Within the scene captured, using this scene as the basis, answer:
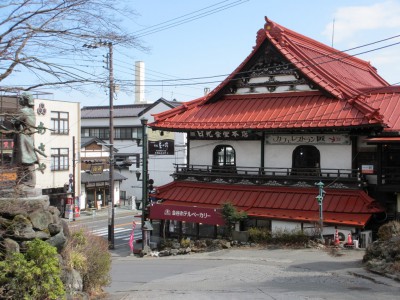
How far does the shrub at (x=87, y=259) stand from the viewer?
11.4 metres

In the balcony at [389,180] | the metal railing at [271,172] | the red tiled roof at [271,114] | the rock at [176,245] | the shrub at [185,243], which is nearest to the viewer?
the balcony at [389,180]

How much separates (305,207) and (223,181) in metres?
5.04

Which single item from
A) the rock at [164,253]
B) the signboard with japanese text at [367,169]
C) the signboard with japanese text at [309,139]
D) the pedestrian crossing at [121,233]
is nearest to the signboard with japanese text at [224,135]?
the signboard with japanese text at [309,139]

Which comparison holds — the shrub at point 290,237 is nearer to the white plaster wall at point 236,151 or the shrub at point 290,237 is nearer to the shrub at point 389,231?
the shrub at point 389,231

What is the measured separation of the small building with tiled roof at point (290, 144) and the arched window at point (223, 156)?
0.19 ft

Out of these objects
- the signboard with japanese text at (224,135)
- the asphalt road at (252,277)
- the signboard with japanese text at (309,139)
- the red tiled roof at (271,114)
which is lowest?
the asphalt road at (252,277)

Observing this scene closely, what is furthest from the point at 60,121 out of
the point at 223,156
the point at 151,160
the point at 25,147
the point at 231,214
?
the point at 25,147

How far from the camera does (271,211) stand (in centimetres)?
2209

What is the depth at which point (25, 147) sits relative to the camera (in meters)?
11.6

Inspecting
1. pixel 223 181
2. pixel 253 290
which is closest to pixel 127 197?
pixel 223 181

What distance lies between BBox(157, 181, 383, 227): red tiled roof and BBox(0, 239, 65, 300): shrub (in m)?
13.6

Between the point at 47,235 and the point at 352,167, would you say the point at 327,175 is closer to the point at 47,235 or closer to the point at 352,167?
the point at 352,167

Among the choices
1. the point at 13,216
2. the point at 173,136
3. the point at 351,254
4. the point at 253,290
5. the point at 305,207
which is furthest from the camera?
the point at 173,136

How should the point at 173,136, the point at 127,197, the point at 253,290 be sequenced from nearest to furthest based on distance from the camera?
the point at 253,290
the point at 173,136
the point at 127,197
